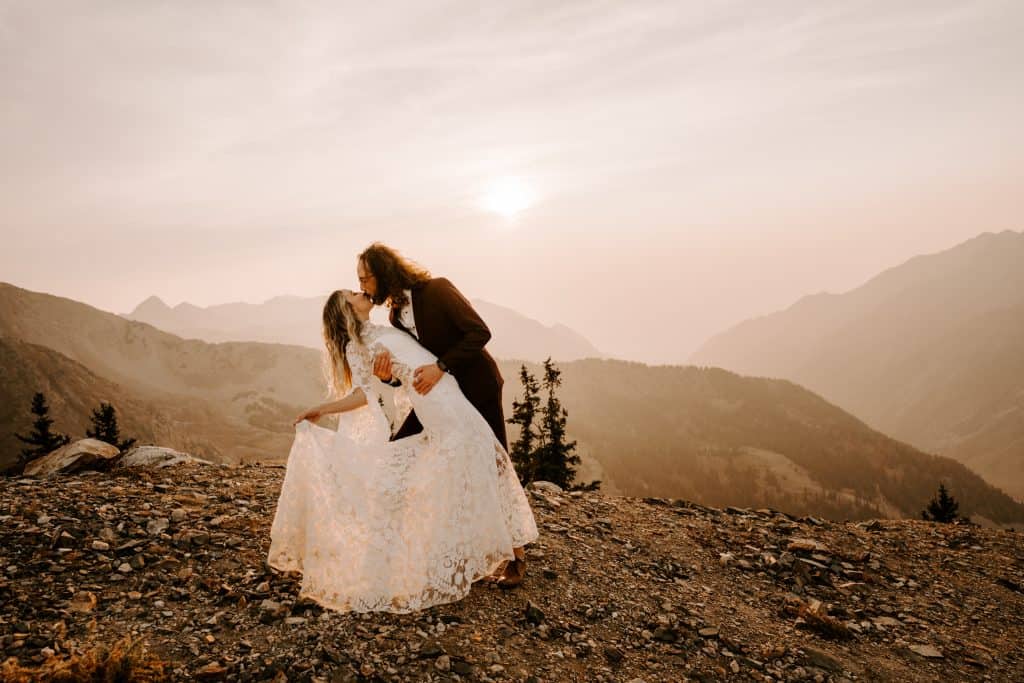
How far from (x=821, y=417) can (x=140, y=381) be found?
555 ft

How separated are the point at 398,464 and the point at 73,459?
8077 mm

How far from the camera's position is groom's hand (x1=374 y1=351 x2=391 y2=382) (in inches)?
203

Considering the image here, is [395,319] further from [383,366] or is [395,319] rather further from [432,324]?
[383,366]

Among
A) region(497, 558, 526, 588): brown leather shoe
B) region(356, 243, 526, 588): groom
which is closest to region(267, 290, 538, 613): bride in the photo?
region(356, 243, 526, 588): groom

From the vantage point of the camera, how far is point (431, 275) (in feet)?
17.9

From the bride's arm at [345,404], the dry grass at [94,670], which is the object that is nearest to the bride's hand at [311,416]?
the bride's arm at [345,404]

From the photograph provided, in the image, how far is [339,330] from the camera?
17.1 feet

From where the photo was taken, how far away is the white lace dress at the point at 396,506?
4.93 metres

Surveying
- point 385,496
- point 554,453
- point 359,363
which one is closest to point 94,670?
point 385,496

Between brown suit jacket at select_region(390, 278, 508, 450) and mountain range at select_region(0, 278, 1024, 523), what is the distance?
286ft

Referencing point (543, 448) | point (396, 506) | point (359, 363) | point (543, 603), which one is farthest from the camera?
point (543, 448)

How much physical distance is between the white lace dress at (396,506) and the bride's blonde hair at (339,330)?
116 mm

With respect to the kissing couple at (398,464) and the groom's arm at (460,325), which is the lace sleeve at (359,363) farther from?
the groom's arm at (460,325)

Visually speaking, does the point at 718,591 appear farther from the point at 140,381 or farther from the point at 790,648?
the point at 140,381
